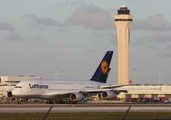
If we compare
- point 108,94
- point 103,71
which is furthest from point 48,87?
point 103,71

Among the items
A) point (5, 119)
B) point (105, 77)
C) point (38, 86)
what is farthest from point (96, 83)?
point (5, 119)

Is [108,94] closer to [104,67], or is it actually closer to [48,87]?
[48,87]

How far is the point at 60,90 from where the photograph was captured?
100 meters

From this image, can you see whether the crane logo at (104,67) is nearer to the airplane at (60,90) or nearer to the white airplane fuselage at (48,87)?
the airplane at (60,90)

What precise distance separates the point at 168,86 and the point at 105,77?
2737 inches

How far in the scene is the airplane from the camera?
9556 centimetres

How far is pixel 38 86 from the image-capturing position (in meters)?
96.7

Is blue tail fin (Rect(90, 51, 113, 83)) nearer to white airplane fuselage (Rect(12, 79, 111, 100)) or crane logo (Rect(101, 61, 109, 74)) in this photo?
crane logo (Rect(101, 61, 109, 74))

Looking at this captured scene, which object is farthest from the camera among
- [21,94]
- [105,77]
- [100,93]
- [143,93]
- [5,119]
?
[143,93]

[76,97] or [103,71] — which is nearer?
[76,97]

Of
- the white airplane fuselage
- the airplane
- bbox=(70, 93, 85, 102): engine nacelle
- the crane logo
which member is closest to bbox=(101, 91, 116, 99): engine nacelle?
the airplane

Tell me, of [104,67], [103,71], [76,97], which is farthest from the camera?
[104,67]

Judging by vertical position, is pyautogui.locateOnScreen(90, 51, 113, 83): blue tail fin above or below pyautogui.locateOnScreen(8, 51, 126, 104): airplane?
above

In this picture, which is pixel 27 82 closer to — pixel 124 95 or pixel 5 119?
pixel 5 119
